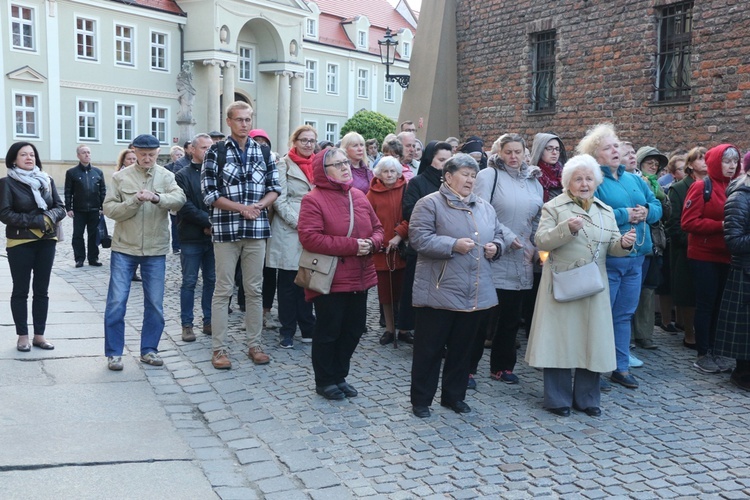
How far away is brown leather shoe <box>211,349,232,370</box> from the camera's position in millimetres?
7117

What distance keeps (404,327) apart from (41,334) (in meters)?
3.47

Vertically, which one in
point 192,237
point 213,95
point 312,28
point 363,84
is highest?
point 312,28

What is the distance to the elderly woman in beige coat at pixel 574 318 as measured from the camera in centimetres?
605

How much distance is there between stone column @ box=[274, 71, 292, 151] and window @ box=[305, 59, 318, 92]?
3.69 metres

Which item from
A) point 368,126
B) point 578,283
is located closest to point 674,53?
point 578,283

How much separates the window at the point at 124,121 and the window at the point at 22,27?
526 centimetres

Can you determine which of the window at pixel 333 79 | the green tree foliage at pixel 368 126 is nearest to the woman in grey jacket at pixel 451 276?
the green tree foliage at pixel 368 126

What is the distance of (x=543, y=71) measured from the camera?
14219 mm

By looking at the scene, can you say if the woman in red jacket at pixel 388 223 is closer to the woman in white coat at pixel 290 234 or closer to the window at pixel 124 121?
the woman in white coat at pixel 290 234

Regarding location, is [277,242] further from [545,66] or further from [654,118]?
[545,66]

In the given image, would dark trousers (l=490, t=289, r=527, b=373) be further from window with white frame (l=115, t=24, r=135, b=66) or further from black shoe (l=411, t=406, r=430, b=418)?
window with white frame (l=115, t=24, r=135, b=66)

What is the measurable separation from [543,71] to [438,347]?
9423 millimetres

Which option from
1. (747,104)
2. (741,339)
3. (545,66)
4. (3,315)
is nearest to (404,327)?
(741,339)

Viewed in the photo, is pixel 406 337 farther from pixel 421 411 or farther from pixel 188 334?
pixel 421 411
